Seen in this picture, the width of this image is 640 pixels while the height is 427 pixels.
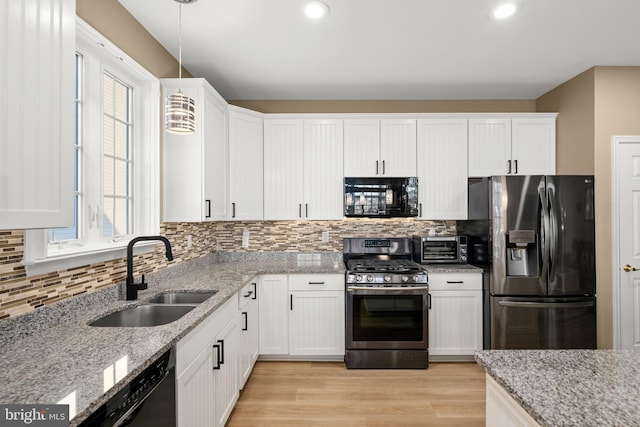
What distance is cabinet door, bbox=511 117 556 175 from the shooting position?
346cm

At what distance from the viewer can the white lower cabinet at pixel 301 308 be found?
3.18 metres

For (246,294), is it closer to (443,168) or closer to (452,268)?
(452,268)

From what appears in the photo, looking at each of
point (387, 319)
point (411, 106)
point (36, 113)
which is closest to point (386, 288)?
point (387, 319)

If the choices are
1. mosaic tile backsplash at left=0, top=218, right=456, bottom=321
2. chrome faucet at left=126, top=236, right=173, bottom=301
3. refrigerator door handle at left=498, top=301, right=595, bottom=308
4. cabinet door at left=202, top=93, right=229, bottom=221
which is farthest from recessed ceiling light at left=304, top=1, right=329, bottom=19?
refrigerator door handle at left=498, top=301, right=595, bottom=308

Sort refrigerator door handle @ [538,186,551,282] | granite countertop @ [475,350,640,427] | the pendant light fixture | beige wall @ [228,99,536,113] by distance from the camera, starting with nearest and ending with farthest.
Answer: granite countertop @ [475,350,640,427], the pendant light fixture, refrigerator door handle @ [538,186,551,282], beige wall @ [228,99,536,113]

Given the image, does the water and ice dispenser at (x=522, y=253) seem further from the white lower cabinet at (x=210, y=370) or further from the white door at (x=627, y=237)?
the white lower cabinet at (x=210, y=370)

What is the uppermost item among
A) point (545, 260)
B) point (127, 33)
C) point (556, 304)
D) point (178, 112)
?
point (127, 33)

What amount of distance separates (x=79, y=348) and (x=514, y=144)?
381 centimetres

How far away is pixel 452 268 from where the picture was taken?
3213 mm

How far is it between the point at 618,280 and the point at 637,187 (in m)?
0.82

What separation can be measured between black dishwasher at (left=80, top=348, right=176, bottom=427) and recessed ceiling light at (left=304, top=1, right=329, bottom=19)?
203 centimetres

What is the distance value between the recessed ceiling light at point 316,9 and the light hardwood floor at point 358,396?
2669 mm

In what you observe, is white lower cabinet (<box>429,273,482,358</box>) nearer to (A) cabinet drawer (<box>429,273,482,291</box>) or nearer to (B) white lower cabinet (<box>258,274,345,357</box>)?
(A) cabinet drawer (<box>429,273,482,291</box>)

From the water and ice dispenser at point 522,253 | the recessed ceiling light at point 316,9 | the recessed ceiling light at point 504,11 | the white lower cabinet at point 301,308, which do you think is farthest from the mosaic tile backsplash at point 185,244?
the recessed ceiling light at point 504,11
